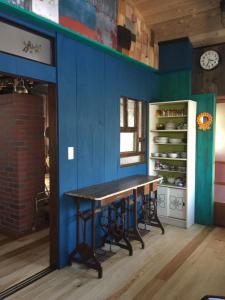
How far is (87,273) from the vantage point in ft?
9.12

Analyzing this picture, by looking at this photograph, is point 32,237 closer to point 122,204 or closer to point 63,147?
point 122,204

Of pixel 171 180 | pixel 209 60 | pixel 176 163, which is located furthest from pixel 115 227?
pixel 209 60

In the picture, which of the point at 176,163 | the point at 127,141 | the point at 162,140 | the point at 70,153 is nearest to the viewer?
the point at 70,153

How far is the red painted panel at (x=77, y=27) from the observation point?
2.66 meters

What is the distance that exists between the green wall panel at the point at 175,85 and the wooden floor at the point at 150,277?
2.27m

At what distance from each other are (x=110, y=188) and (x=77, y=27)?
1.76m

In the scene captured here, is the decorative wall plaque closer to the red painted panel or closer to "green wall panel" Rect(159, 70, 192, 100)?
the red painted panel

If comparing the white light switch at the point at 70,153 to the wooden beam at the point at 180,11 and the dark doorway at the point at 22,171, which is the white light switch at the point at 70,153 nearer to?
the dark doorway at the point at 22,171

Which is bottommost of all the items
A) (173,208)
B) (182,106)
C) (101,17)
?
(173,208)

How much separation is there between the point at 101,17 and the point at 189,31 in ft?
5.07

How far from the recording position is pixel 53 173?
2.84 meters

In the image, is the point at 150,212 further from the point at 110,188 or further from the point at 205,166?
the point at 110,188

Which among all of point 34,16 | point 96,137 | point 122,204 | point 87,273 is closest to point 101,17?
point 34,16

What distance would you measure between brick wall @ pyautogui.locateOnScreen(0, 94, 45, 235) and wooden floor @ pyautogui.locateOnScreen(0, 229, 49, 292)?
24 centimetres
